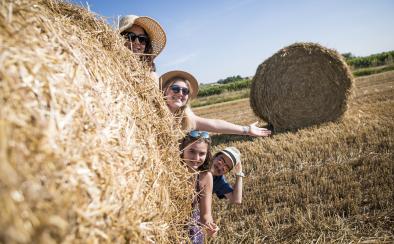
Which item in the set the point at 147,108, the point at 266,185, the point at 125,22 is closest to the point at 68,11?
the point at 147,108

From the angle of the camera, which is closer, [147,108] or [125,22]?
[147,108]

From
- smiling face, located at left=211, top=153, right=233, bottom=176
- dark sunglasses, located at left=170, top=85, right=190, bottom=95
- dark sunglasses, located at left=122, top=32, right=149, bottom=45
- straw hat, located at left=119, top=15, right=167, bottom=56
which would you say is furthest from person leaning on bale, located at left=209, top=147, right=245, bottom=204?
dark sunglasses, located at left=122, top=32, right=149, bottom=45

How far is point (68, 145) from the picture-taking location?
1130mm

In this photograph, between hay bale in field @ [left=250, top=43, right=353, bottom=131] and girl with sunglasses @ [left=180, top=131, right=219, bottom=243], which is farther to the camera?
hay bale in field @ [left=250, top=43, right=353, bottom=131]

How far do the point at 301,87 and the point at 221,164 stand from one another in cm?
669

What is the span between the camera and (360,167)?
4516mm

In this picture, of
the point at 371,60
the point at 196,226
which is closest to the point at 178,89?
the point at 196,226

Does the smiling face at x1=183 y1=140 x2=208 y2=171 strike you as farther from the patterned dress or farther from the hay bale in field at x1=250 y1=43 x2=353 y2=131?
the hay bale in field at x1=250 y1=43 x2=353 y2=131

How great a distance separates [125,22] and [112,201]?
2613mm

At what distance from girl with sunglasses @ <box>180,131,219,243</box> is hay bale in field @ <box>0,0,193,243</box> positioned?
2.27ft

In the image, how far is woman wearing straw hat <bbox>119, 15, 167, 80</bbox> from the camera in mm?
3398

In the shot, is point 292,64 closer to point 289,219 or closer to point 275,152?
point 275,152

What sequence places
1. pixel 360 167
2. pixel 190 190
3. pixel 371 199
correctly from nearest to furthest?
pixel 190 190 < pixel 371 199 < pixel 360 167

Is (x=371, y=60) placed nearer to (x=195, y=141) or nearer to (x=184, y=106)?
(x=184, y=106)
